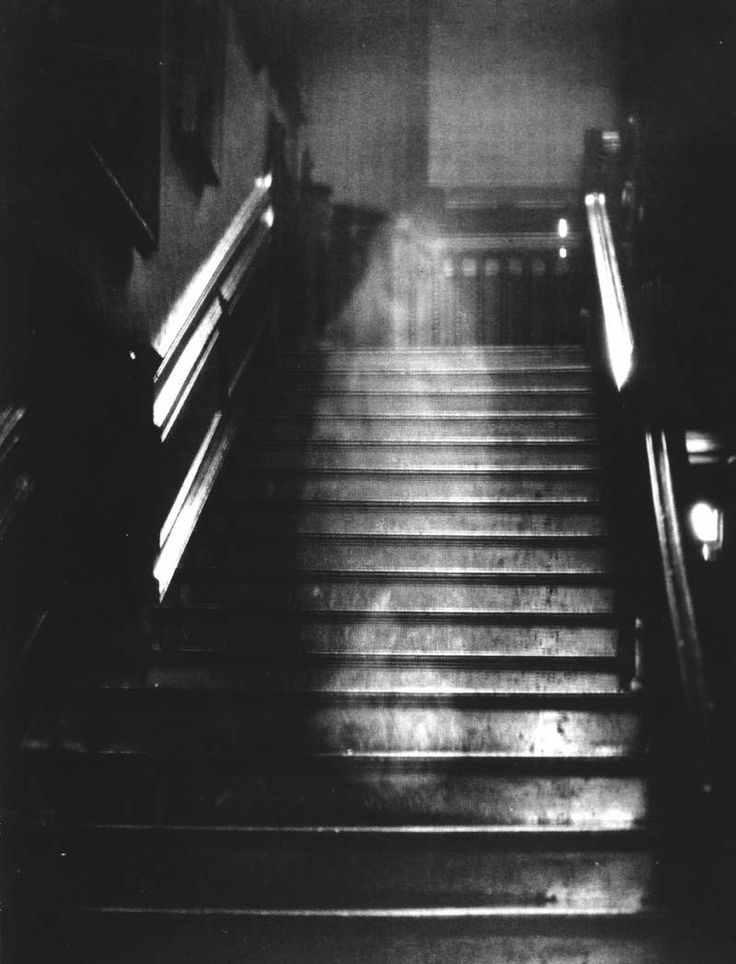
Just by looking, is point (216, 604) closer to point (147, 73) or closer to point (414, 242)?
point (147, 73)

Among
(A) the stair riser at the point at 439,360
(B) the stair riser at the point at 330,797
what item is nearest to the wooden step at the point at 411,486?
(A) the stair riser at the point at 439,360

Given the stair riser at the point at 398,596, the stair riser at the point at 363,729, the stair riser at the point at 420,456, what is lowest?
the stair riser at the point at 363,729

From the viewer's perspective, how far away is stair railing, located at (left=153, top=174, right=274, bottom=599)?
3.63m

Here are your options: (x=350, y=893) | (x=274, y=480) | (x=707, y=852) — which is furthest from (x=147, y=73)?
(x=707, y=852)

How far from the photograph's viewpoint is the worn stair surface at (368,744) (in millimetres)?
2369

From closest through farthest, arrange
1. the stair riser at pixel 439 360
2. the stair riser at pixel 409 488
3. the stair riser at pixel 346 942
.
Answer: the stair riser at pixel 346 942, the stair riser at pixel 409 488, the stair riser at pixel 439 360

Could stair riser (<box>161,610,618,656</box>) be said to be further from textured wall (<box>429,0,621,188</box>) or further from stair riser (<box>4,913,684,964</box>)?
textured wall (<box>429,0,621,188</box>)

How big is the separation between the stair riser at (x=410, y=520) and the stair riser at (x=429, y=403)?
823mm

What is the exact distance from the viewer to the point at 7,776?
2.64m

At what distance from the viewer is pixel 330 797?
108 inches

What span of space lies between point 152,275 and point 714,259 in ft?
9.28

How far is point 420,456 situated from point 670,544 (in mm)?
1649

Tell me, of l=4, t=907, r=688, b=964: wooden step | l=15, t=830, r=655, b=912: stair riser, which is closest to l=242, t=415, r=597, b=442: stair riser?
l=15, t=830, r=655, b=912: stair riser

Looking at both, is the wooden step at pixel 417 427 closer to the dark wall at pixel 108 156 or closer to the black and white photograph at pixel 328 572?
the black and white photograph at pixel 328 572
